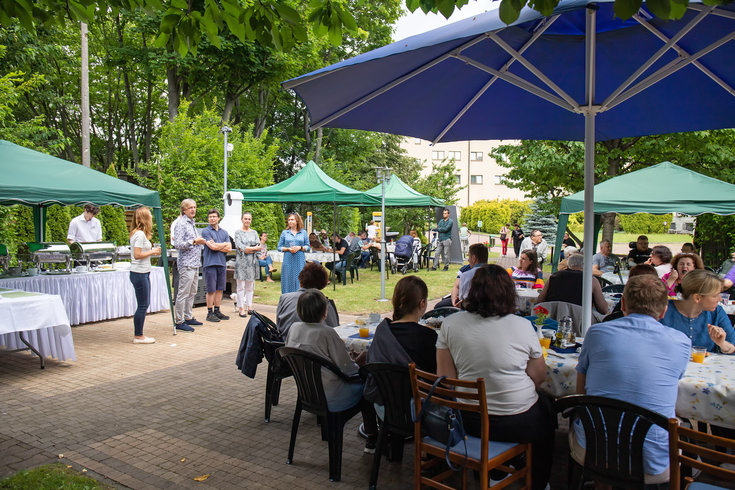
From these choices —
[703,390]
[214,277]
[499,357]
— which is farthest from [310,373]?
[214,277]

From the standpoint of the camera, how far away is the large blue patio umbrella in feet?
10.3

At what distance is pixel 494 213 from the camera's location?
45.7 metres

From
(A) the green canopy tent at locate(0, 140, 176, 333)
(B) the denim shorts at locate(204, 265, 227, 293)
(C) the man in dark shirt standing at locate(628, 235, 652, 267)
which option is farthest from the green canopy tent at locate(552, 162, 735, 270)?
(A) the green canopy tent at locate(0, 140, 176, 333)

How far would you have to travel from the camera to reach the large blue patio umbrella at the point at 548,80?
315 cm

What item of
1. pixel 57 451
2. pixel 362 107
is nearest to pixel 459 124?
pixel 362 107

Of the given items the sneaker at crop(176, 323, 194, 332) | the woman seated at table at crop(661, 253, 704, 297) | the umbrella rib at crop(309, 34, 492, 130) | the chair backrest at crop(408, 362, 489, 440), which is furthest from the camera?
the sneaker at crop(176, 323, 194, 332)

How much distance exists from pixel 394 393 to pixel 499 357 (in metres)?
0.71

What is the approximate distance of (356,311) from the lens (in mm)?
10000

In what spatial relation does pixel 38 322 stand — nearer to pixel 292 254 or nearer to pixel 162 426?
pixel 162 426

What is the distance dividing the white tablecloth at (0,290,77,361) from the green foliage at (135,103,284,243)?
9698 millimetres

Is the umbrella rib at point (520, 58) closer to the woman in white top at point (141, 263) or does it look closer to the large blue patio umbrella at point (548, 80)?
the large blue patio umbrella at point (548, 80)

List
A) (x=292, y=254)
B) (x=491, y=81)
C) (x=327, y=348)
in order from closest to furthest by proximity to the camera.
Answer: (x=327, y=348)
(x=491, y=81)
(x=292, y=254)

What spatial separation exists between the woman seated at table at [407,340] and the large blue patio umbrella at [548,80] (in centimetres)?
133

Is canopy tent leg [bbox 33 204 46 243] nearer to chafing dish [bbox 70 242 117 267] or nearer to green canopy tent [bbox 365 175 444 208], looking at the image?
chafing dish [bbox 70 242 117 267]
